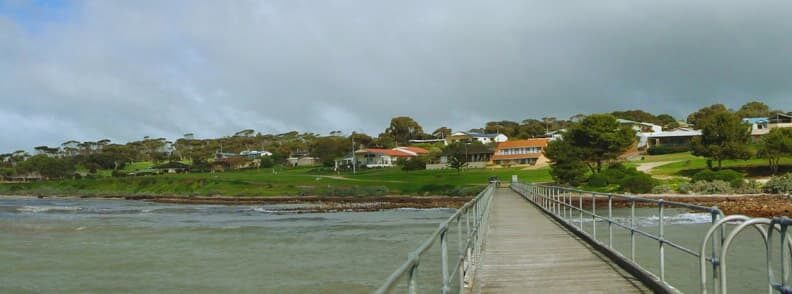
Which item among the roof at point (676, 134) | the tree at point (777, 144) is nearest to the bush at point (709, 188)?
the tree at point (777, 144)

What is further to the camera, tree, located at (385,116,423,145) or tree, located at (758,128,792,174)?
tree, located at (385,116,423,145)

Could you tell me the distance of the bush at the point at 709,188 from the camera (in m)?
46.3

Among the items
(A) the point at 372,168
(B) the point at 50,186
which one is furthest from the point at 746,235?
(B) the point at 50,186

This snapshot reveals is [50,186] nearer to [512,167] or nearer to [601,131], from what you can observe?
[512,167]

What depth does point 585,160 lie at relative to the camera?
63.2m

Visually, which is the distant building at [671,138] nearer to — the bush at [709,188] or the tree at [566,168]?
the tree at [566,168]

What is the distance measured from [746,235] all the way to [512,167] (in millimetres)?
63753

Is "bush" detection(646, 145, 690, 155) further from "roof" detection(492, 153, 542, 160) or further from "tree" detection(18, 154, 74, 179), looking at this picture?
"tree" detection(18, 154, 74, 179)

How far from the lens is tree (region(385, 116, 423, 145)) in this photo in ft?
504

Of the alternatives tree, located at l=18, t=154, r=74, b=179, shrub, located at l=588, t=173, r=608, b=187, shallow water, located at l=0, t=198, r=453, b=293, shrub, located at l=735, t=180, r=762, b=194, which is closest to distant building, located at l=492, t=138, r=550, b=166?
shrub, located at l=588, t=173, r=608, b=187

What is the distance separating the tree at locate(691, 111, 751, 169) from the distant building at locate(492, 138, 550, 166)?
105 feet

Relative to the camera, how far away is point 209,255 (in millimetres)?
23594

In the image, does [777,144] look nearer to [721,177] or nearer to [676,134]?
[721,177]

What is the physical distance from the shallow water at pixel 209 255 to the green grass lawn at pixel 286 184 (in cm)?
2844
